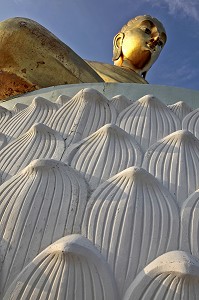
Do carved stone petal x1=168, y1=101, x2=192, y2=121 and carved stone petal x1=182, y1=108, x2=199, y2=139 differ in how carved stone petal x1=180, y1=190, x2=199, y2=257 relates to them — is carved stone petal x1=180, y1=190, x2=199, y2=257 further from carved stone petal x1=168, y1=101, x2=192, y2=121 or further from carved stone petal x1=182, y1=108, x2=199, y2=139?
carved stone petal x1=168, y1=101, x2=192, y2=121

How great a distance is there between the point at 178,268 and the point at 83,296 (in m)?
0.14

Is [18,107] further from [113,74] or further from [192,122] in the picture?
[113,74]

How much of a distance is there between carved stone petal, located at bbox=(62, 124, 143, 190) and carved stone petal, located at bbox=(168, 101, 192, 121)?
27 centimetres

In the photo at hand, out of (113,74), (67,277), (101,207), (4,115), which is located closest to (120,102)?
(4,115)

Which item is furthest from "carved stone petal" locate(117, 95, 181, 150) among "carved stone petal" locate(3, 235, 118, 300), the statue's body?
the statue's body

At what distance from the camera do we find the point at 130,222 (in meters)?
0.92

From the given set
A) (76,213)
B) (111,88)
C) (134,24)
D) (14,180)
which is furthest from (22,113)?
(134,24)

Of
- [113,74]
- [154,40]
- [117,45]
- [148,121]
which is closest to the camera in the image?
[148,121]

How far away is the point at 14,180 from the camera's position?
3.43 ft

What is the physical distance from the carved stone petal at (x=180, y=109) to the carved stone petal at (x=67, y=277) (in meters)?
0.72

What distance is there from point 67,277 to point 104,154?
430mm

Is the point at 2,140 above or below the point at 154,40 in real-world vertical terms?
below

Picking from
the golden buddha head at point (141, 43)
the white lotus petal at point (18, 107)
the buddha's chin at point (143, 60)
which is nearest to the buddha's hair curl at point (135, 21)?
the golden buddha head at point (141, 43)

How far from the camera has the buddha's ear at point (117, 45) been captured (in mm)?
4562
